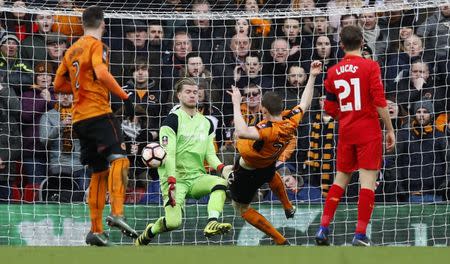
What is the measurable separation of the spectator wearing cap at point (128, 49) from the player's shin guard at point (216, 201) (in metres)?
2.95

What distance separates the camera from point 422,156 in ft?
43.4

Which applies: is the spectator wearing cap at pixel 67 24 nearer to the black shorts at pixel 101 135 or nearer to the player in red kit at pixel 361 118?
the black shorts at pixel 101 135

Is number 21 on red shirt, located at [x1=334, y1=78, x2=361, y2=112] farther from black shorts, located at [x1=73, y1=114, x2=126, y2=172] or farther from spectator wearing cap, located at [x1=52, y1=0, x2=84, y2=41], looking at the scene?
spectator wearing cap, located at [x1=52, y1=0, x2=84, y2=41]

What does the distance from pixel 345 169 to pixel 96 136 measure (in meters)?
2.21

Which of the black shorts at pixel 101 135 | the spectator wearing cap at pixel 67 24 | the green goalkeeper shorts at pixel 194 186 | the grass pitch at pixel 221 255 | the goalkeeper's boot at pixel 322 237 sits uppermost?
the spectator wearing cap at pixel 67 24

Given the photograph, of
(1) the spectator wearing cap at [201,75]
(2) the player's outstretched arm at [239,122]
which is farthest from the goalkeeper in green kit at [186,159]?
(1) the spectator wearing cap at [201,75]

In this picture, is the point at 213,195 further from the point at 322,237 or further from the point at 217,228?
the point at 322,237

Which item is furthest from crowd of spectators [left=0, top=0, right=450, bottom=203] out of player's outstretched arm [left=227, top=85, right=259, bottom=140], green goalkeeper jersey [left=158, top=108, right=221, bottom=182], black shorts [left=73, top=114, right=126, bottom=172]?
black shorts [left=73, top=114, right=126, bottom=172]

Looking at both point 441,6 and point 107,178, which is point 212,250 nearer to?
point 107,178

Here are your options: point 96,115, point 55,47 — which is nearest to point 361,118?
point 96,115

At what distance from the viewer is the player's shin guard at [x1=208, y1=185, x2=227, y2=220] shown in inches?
440

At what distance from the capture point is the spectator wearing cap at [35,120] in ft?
43.9

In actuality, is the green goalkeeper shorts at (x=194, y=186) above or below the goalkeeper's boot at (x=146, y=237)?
above

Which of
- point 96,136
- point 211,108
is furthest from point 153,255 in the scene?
point 211,108
